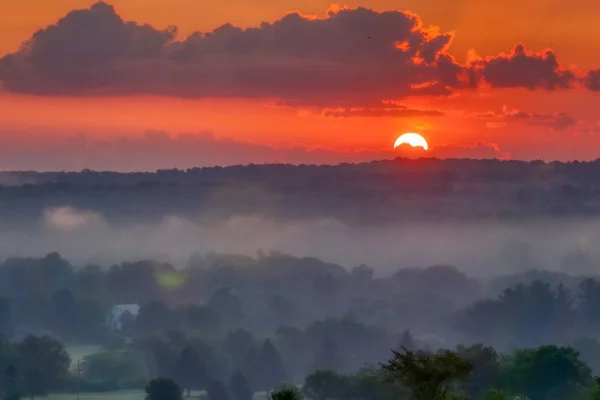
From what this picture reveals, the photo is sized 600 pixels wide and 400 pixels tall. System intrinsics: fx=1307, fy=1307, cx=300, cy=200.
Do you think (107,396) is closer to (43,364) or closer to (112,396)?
(112,396)

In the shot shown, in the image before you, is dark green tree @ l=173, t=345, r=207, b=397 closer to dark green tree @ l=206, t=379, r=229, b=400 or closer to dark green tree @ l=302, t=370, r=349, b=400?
dark green tree @ l=206, t=379, r=229, b=400

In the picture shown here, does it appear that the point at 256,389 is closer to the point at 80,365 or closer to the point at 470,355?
the point at 80,365

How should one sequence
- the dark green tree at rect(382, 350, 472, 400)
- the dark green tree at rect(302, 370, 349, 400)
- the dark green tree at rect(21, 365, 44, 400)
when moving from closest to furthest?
the dark green tree at rect(382, 350, 472, 400) < the dark green tree at rect(302, 370, 349, 400) < the dark green tree at rect(21, 365, 44, 400)

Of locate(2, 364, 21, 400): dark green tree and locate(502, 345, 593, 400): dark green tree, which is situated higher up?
locate(2, 364, 21, 400): dark green tree

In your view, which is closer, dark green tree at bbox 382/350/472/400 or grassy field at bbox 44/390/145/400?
dark green tree at bbox 382/350/472/400

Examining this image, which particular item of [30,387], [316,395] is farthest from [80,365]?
[316,395]

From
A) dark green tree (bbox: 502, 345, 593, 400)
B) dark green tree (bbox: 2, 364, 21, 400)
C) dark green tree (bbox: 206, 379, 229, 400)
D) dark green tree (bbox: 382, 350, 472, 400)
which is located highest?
dark green tree (bbox: 2, 364, 21, 400)

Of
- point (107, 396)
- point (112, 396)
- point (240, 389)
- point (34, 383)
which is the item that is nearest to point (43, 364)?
point (34, 383)

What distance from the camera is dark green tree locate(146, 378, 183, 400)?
139 m

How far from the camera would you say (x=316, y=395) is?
138500mm

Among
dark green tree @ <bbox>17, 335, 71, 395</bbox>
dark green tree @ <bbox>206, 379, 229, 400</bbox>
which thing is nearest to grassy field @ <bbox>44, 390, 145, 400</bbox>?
dark green tree @ <bbox>17, 335, 71, 395</bbox>

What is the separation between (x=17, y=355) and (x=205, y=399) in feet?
116

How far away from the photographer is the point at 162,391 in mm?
140625

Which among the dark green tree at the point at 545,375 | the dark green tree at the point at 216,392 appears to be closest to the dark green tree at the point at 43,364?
the dark green tree at the point at 216,392
